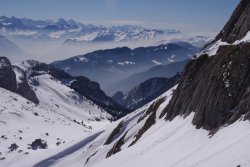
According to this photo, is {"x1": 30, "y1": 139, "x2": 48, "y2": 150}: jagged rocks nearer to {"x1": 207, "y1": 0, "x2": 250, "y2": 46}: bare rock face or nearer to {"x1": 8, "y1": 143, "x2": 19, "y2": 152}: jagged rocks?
{"x1": 8, "y1": 143, "x2": 19, "y2": 152}: jagged rocks

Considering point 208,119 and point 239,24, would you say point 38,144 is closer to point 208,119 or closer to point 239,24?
point 239,24

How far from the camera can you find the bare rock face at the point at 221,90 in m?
40.2

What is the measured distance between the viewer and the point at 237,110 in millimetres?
38875

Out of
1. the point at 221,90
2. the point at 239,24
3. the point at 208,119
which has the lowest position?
the point at 208,119

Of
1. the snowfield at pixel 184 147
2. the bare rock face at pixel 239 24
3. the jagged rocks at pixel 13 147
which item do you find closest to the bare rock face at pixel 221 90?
the snowfield at pixel 184 147

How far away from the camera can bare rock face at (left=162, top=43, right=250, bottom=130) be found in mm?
40219

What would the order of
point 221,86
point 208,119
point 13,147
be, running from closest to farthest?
1. point 208,119
2. point 221,86
3. point 13,147

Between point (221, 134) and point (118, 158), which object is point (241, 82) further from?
point (118, 158)

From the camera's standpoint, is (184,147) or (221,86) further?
(221,86)

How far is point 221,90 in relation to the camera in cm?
4353

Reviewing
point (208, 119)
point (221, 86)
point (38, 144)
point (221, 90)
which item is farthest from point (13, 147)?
point (221, 90)

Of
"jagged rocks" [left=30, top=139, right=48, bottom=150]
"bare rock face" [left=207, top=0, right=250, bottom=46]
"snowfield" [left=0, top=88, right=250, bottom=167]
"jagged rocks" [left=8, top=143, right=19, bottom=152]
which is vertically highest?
"bare rock face" [left=207, top=0, right=250, bottom=46]

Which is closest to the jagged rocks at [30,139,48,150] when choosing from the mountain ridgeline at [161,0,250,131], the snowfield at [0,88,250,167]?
the snowfield at [0,88,250,167]

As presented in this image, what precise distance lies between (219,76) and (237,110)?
25.4 ft
